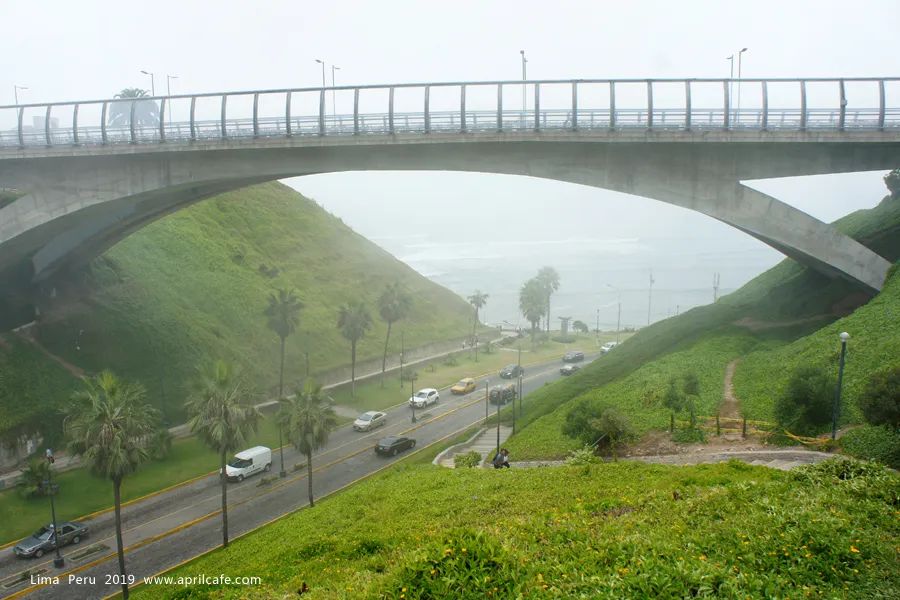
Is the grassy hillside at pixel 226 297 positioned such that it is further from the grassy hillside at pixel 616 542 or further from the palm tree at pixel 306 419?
the grassy hillside at pixel 616 542

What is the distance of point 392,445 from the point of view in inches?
1510

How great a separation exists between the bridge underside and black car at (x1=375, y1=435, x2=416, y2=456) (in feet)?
55.3

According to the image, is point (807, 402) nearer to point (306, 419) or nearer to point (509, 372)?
point (306, 419)

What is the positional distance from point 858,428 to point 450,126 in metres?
23.0

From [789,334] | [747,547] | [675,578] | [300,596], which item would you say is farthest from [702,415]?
[300,596]

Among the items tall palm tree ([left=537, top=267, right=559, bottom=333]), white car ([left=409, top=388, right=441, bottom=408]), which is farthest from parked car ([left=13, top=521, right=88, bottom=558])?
tall palm tree ([left=537, top=267, right=559, bottom=333])

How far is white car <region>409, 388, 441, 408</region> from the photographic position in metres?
49.9

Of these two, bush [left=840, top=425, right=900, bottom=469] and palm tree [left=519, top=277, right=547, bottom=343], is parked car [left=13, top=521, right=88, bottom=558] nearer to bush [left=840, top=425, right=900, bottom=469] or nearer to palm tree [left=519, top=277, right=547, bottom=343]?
bush [left=840, top=425, right=900, bottom=469]

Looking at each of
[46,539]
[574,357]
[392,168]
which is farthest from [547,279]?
[46,539]

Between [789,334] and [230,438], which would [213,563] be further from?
[789,334]

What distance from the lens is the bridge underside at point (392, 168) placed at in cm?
3022

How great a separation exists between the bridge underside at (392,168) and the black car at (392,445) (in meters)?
16.9

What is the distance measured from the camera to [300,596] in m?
12.3

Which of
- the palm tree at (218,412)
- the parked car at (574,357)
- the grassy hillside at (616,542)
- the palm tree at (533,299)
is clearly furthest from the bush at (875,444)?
the palm tree at (533,299)
